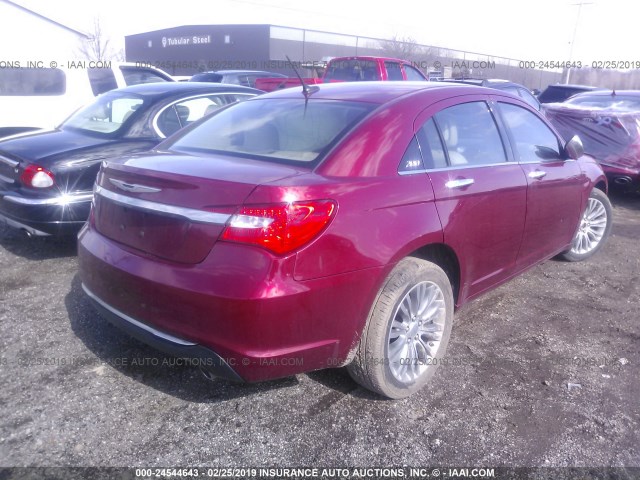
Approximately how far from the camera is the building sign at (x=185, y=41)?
47594mm

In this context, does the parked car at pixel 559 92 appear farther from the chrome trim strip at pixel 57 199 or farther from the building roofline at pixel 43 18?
the building roofline at pixel 43 18

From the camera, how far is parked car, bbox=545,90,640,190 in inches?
281

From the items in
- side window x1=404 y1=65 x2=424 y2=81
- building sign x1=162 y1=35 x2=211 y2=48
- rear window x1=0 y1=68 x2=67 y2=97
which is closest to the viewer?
Result: rear window x1=0 y1=68 x2=67 y2=97

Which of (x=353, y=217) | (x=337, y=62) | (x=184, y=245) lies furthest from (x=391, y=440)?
(x=337, y=62)

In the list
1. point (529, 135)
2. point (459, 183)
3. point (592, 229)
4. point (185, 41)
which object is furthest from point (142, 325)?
point (185, 41)

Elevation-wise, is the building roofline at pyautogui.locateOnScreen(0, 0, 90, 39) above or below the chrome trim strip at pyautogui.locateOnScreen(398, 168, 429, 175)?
above

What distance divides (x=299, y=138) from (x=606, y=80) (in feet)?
183

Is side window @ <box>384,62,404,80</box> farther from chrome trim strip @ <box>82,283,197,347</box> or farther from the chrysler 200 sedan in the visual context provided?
chrome trim strip @ <box>82,283,197,347</box>

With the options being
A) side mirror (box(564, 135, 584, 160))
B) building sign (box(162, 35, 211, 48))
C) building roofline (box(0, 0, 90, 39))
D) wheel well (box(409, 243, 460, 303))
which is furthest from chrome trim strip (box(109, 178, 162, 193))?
building sign (box(162, 35, 211, 48))

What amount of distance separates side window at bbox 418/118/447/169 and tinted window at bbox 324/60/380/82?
27.9 ft

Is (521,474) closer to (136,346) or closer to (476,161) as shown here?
(476,161)

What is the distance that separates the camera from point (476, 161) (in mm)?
3289

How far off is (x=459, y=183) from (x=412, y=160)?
36cm

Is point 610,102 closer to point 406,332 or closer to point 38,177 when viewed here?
point 406,332
